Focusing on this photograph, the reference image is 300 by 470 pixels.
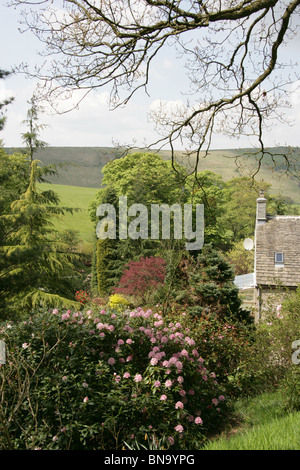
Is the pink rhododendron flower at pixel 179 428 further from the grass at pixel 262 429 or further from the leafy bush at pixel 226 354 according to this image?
the leafy bush at pixel 226 354

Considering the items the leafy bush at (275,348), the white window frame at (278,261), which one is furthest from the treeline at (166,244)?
the white window frame at (278,261)

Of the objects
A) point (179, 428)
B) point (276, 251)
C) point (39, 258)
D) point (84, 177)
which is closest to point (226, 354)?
point (179, 428)

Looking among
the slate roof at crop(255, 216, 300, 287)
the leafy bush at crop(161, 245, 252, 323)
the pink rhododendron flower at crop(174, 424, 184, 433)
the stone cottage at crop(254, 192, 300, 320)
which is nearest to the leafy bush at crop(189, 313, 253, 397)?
the pink rhododendron flower at crop(174, 424, 184, 433)

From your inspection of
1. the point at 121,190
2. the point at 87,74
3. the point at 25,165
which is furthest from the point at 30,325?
the point at 121,190

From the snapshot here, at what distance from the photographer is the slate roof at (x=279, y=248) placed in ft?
62.4

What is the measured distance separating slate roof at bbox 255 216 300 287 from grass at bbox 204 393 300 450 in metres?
12.0

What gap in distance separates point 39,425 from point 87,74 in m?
4.82

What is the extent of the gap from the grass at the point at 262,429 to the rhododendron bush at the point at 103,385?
42 cm

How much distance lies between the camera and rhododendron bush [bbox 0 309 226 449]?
15.6 ft

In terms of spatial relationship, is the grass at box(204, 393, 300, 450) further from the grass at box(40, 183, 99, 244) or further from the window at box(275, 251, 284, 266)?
the grass at box(40, 183, 99, 244)

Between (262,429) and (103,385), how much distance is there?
1915mm

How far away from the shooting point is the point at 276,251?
20031mm

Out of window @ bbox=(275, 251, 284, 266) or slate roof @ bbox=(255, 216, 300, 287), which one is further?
window @ bbox=(275, 251, 284, 266)
